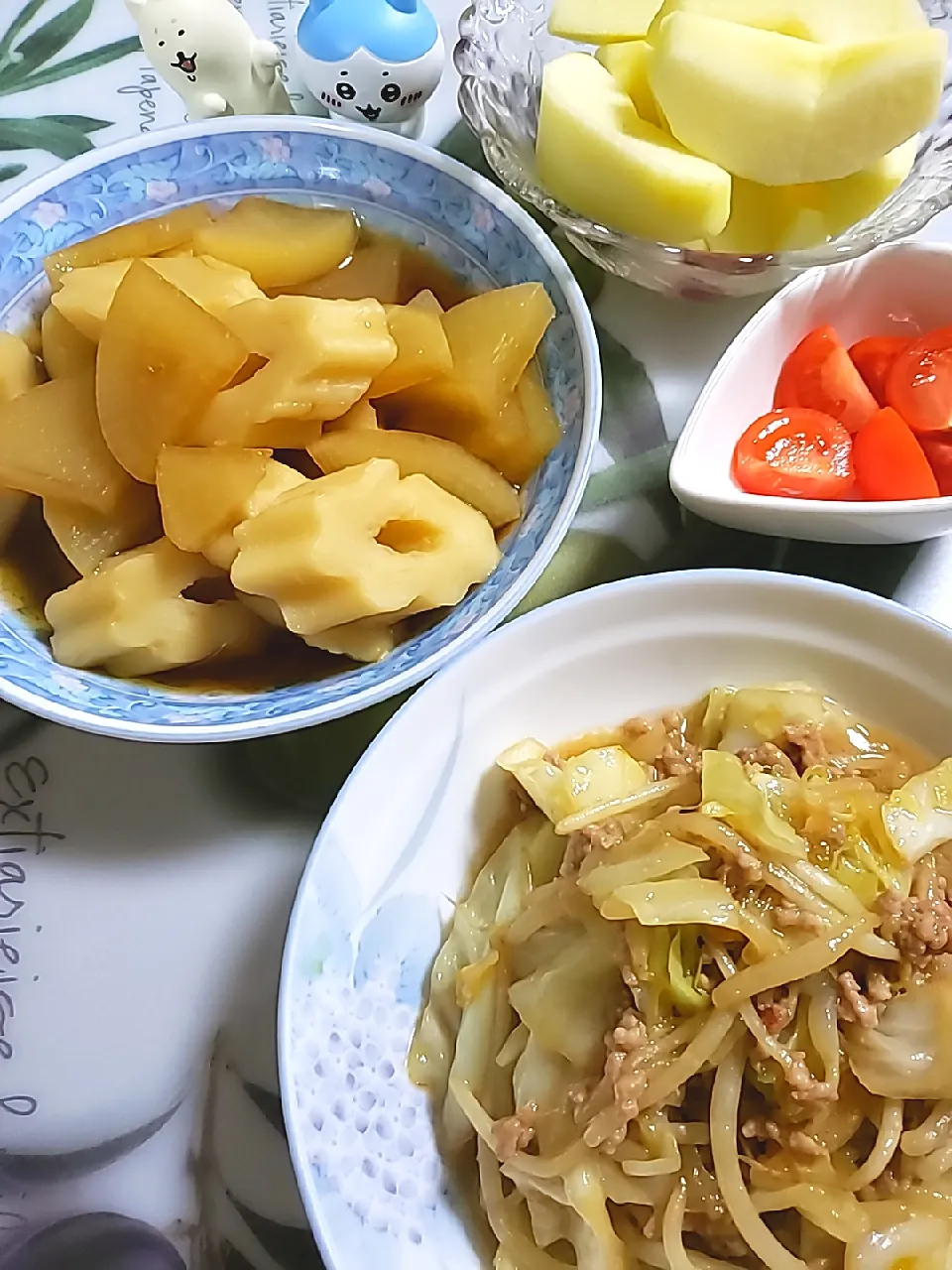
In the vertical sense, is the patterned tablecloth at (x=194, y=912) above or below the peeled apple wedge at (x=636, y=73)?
below

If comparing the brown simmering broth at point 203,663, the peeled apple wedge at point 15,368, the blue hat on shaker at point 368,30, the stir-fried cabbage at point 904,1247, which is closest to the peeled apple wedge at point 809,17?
the blue hat on shaker at point 368,30

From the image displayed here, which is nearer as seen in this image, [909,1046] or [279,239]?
[909,1046]

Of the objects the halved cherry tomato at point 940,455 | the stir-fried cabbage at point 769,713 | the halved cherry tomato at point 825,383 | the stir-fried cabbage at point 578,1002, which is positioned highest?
the halved cherry tomato at point 825,383

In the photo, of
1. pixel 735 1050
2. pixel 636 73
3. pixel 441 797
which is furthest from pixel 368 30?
pixel 735 1050

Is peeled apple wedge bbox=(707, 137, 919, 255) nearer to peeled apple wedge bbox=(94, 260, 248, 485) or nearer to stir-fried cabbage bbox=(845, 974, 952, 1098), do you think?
peeled apple wedge bbox=(94, 260, 248, 485)

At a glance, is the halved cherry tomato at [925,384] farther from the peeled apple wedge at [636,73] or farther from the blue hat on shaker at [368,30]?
the blue hat on shaker at [368,30]

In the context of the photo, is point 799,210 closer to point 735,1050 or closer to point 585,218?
point 585,218

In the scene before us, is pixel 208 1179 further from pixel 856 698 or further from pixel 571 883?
pixel 856 698
